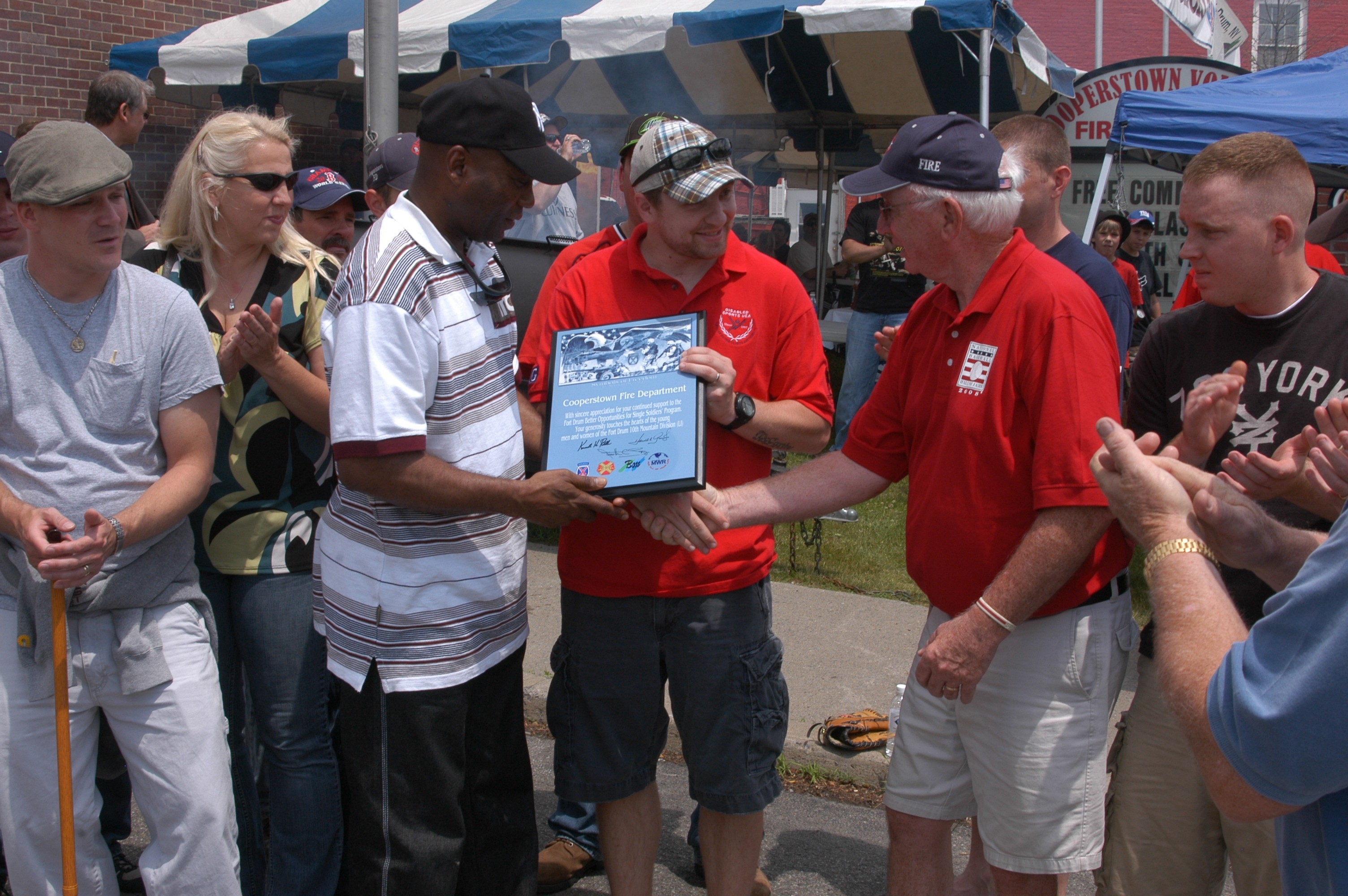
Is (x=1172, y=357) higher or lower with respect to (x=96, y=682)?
higher

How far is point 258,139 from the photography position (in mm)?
2904

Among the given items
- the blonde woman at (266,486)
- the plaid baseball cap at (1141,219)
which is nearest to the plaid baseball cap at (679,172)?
the blonde woman at (266,486)

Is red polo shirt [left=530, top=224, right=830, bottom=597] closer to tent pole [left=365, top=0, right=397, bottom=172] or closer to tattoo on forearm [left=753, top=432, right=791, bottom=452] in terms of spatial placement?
tattoo on forearm [left=753, top=432, right=791, bottom=452]

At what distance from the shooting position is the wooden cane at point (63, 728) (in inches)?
94.0

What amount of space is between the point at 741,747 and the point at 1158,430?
1.32 metres

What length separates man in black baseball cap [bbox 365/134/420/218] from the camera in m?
4.07

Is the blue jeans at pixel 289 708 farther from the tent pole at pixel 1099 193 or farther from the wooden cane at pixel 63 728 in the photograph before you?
the tent pole at pixel 1099 193

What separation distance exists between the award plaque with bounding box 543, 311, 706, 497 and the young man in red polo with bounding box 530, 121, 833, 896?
0.17 metres

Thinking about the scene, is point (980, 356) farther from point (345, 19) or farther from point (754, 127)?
point (754, 127)

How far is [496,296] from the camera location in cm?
254

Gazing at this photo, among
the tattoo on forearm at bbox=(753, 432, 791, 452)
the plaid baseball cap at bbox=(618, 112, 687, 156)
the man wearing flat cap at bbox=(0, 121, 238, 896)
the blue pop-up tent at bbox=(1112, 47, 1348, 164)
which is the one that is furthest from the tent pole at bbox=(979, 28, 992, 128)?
the man wearing flat cap at bbox=(0, 121, 238, 896)

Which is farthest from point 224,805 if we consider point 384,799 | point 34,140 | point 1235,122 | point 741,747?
point 1235,122

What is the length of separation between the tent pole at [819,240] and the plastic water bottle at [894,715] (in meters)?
9.52

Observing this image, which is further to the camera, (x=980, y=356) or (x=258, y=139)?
(x=258, y=139)
